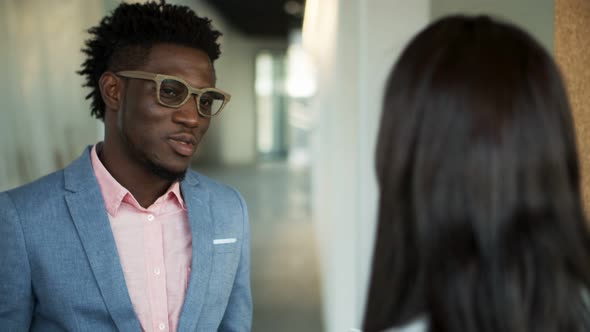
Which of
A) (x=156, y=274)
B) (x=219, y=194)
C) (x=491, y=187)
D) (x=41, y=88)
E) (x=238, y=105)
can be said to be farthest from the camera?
(x=238, y=105)

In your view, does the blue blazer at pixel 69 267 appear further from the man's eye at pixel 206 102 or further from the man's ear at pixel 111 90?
the man's eye at pixel 206 102

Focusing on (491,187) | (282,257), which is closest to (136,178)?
(491,187)

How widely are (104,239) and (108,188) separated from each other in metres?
0.16

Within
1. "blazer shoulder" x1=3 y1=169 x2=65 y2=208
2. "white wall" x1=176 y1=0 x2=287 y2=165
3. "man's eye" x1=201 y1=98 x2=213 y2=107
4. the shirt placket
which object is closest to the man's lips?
"man's eye" x1=201 y1=98 x2=213 y2=107

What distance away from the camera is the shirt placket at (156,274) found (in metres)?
1.44

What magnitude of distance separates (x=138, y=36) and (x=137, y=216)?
1.68 ft

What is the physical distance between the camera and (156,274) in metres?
1.46

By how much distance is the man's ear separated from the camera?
157 cm

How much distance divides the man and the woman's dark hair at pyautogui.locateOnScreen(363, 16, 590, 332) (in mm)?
885

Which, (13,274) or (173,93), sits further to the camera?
(173,93)

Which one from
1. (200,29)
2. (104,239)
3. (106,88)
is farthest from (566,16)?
(104,239)

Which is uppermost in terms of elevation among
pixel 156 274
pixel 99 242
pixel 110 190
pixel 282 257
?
pixel 110 190

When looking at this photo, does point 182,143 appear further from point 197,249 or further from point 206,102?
point 197,249

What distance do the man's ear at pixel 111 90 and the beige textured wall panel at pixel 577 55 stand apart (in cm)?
134
